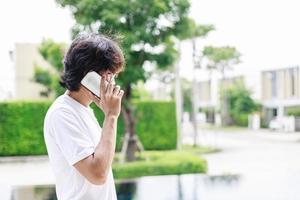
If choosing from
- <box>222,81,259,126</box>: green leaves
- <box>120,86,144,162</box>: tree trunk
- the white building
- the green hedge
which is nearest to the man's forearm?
<box>222,81,259,126</box>: green leaves

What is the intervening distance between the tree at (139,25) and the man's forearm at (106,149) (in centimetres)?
263

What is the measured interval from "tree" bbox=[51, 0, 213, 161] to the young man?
2592mm

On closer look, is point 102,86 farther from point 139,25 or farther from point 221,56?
point 221,56

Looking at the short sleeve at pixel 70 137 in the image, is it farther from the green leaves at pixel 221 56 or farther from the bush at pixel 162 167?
the green leaves at pixel 221 56

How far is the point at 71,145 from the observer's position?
59cm

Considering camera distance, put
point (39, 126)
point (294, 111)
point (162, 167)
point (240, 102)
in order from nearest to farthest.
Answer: point (294, 111), point (162, 167), point (240, 102), point (39, 126)

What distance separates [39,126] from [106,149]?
4.37m

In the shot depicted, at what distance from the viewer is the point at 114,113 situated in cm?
62

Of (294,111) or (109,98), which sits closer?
(109,98)

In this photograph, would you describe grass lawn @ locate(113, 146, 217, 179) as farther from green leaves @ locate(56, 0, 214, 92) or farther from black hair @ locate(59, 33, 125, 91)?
black hair @ locate(59, 33, 125, 91)

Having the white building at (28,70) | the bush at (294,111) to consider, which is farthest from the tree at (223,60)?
the white building at (28,70)

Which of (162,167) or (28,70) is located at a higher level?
(28,70)

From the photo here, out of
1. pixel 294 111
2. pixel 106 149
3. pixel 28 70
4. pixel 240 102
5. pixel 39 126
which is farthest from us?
pixel 28 70

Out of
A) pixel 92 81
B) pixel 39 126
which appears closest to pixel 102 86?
pixel 92 81
